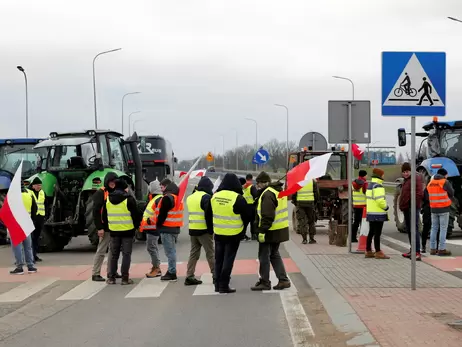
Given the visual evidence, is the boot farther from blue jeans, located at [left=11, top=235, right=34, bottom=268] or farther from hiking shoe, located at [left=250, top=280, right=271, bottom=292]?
blue jeans, located at [left=11, top=235, right=34, bottom=268]

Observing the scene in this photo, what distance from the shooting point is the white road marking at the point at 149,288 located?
36.1ft

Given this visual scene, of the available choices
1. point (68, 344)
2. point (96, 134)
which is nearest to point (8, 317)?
point (68, 344)

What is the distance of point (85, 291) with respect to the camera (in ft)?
38.0

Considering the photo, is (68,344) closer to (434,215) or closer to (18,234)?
(18,234)

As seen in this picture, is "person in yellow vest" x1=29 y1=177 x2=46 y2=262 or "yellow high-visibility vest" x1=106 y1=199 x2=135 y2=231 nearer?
"yellow high-visibility vest" x1=106 y1=199 x2=135 y2=231

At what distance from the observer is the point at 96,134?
1800 centimetres

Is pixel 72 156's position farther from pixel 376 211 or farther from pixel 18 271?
pixel 376 211

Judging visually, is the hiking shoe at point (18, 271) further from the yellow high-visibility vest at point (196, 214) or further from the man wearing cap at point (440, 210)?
the man wearing cap at point (440, 210)

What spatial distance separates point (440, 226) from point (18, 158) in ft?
39.8

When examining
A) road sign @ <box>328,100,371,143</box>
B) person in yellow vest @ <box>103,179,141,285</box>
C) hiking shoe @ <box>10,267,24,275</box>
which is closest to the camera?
person in yellow vest @ <box>103,179,141,285</box>

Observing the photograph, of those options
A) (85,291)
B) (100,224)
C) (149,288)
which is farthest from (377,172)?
(85,291)

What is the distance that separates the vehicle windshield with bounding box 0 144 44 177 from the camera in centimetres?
2041

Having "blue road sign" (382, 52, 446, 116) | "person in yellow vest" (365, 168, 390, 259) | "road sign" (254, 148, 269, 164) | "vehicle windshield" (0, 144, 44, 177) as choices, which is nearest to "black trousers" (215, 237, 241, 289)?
"blue road sign" (382, 52, 446, 116)

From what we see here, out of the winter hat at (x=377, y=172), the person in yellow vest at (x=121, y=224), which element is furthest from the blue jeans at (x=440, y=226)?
the person in yellow vest at (x=121, y=224)
